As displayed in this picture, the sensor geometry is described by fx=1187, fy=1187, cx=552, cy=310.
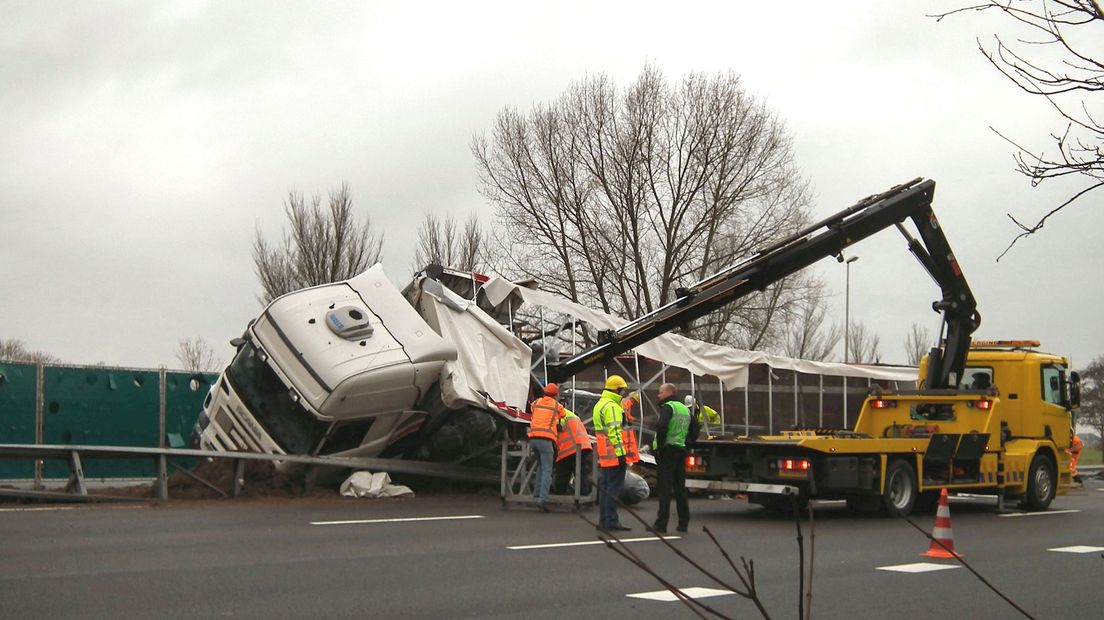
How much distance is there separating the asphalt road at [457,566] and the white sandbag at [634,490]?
188 centimetres

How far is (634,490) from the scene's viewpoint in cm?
1670

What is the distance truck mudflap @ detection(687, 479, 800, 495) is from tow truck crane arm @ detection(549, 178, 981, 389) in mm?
3069

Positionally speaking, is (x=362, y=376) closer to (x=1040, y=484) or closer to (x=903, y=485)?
(x=903, y=485)

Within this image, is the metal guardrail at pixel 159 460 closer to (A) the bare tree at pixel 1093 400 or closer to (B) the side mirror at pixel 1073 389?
(B) the side mirror at pixel 1073 389

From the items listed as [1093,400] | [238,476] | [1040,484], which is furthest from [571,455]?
[1093,400]

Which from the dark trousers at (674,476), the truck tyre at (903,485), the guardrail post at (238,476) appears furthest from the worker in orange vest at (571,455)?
the guardrail post at (238,476)

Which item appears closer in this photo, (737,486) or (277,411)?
(737,486)

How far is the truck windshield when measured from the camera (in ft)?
53.2

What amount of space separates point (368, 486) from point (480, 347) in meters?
2.54

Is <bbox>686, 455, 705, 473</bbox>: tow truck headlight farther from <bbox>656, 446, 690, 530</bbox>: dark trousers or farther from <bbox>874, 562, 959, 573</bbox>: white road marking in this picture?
<bbox>874, 562, 959, 573</bbox>: white road marking

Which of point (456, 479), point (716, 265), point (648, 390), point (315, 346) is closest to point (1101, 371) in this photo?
point (716, 265)

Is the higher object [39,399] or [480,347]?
[480,347]

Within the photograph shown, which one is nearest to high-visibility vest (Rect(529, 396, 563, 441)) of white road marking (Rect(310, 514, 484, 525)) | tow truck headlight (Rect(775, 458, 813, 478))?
white road marking (Rect(310, 514, 484, 525))

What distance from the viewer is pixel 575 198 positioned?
3566cm
